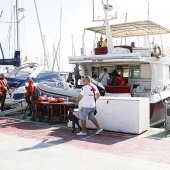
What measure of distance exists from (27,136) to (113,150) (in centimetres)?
272

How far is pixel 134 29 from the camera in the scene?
594 inches

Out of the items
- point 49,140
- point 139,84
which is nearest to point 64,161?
point 49,140

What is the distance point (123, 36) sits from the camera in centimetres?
1689

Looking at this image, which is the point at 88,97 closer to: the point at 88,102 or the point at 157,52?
the point at 88,102

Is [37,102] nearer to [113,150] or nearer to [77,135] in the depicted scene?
[77,135]

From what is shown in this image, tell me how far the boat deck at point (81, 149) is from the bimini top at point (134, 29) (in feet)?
21.7

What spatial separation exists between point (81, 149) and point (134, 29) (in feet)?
32.7

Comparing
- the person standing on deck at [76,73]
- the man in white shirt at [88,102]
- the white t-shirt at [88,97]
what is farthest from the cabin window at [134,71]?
the white t-shirt at [88,97]

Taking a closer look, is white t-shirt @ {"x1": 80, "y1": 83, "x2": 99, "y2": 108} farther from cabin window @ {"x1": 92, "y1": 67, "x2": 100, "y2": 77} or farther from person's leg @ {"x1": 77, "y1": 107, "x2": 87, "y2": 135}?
cabin window @ {"x1": 92, "y1": 67, "x2": 100, "y2": 77}

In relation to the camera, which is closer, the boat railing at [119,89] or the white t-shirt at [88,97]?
the white t-shirt at [88,97]

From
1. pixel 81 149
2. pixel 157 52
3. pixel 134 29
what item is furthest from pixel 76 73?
pixel 81 149

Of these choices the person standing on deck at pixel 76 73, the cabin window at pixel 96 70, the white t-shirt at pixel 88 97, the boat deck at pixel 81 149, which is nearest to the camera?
the boat deck at pixel 81 149

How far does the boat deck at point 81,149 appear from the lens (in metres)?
5.44

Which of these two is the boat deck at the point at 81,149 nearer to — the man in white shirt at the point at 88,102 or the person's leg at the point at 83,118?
the person's leg at the point at 83,118
